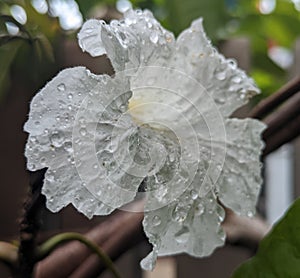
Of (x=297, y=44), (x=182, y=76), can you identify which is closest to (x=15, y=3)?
(x=182, y=76)

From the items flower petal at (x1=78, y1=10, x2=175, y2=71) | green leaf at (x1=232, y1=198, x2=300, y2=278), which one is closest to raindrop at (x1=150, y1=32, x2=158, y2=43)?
flower petal at (x1=78, y1=10, x2=175, y2=71)

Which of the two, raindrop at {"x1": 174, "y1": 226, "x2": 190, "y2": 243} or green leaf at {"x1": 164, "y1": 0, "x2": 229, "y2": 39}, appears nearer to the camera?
raindrop at {"x1": 174, "y1": 226, "x2": 190, "y2": 243}

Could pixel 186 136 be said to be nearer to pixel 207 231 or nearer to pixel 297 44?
pixel 207 231

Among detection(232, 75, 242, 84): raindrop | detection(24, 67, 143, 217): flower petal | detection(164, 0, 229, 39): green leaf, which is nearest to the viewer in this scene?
detection(24, 67, 143, 217): flower petal

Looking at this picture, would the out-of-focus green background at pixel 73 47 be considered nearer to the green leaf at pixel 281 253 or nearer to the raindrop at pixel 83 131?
the raindrop at pixel 83 131

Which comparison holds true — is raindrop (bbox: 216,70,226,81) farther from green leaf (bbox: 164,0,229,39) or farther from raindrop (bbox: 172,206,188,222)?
green leaf (bbox: 164,0,229,39)
